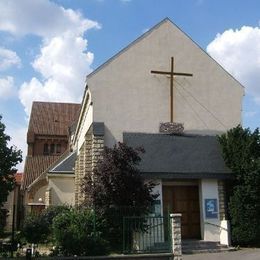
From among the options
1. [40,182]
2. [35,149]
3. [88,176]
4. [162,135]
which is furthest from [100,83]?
[35,149]

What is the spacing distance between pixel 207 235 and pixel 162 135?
5.25m

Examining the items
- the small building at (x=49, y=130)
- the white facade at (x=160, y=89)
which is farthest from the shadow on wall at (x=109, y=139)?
the small building at (x=49, y=130)

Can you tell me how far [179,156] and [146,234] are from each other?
246 inches

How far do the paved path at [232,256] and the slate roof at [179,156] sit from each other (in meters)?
4.13

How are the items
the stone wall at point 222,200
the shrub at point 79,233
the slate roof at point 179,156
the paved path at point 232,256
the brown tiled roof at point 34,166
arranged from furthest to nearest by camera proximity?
1. the brown tiled roof at point 34,166
2. the stone wall at point 222,200
3. the slate roof at point 179,156
4. the paved path at point 232,256
5. the shrub at point 79,233

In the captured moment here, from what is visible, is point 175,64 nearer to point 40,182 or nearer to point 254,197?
point 254,197

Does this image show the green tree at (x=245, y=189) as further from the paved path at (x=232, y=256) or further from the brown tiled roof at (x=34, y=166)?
the brown tiled roof at (x=34, y=166)

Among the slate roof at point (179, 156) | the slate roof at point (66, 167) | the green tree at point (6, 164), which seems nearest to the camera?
the green tree at point (6, 164)

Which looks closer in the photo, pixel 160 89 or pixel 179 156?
pixel 179 156

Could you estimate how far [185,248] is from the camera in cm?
2020

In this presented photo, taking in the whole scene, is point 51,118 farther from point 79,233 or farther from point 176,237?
point 176,237

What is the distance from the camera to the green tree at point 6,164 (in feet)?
48.4

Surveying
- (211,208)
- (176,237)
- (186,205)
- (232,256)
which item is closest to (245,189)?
(211,208)

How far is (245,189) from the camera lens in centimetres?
2144
